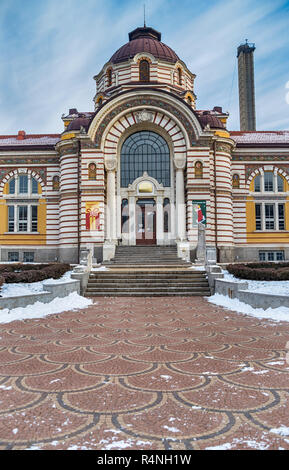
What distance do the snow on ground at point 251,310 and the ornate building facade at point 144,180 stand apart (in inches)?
450

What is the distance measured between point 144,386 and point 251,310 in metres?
7.20

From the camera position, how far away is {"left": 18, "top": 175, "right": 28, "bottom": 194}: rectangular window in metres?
30.6

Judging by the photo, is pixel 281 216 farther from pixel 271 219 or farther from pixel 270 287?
pixel 270 287

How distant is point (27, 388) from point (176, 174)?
939 inches

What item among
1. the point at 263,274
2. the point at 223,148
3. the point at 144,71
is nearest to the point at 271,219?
the point at 223,148

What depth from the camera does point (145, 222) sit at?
28172mm

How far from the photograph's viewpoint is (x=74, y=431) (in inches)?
141

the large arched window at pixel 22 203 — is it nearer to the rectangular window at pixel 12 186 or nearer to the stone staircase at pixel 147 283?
the rectangular window at pixel 12 186

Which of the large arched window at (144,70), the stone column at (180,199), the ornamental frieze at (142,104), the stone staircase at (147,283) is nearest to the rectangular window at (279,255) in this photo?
the stone column at (180,199)

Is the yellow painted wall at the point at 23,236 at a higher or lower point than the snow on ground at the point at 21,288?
higher

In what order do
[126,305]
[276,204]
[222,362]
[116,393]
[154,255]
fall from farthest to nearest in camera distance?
[276,204] < [154,255] < [126,305] < [222,362] < [116,393]

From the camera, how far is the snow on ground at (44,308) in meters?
10.4

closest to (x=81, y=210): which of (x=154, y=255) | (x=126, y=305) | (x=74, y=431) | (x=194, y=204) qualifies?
(x=154, y=255)

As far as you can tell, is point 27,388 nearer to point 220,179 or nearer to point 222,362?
point 222,362
